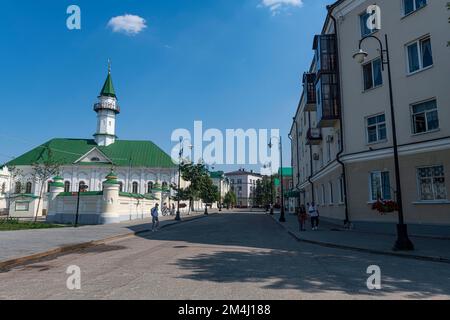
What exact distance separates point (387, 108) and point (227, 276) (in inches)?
583

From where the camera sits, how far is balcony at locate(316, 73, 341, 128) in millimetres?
21828

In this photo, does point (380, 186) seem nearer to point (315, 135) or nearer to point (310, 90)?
point (315, 135)

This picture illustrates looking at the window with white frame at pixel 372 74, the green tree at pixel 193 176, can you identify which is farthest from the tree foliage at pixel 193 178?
the window with white frame at pixel 372 74

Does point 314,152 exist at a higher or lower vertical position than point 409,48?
lower

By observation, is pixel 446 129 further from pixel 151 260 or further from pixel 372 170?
pixel 151 260

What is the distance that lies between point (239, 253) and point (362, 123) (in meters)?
12.1

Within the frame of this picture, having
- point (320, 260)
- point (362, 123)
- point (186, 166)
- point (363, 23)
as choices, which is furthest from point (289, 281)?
point (186, 166)

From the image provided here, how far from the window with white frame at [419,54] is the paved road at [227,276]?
10.9 m

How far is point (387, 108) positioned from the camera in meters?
18.4

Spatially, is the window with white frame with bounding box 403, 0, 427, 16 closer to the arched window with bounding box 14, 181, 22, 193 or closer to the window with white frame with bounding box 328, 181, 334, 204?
the window with white frame with bounding box 328, 181, 334, 204

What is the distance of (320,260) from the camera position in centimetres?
1034

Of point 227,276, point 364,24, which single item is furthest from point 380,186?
point 227,276

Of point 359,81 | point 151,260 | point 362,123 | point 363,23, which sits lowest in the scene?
point 151,260
